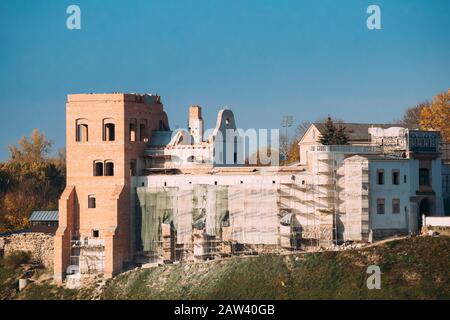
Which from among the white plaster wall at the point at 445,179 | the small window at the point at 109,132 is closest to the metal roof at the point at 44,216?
the small window at the point at 109,132

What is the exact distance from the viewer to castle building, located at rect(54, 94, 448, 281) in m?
90.8

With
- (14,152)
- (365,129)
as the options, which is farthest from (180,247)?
(14,152)

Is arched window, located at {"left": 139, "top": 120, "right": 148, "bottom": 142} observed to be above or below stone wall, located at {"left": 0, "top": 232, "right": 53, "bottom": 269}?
above

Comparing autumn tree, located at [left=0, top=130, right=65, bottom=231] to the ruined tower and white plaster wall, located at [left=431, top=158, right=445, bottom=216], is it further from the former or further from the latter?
white plaster wall, located at [left=431, top=158, right=445, bottom=216]

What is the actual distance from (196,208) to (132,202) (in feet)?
15.7

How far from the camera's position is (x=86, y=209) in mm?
97312

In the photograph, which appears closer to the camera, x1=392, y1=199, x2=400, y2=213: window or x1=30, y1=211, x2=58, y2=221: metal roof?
x1=392, y1=199, x2=400, y2=213: window

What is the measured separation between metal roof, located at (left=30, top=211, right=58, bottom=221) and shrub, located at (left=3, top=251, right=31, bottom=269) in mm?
5938

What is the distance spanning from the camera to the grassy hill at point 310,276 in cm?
8406

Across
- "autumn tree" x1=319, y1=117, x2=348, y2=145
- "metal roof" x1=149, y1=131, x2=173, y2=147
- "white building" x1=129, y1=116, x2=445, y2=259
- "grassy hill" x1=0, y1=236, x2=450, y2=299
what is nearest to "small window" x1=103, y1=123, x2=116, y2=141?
"metal roof" x1=149, y1=131, x2=173, y2=147

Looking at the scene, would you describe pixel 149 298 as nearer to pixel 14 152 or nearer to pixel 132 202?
pixel 132 202

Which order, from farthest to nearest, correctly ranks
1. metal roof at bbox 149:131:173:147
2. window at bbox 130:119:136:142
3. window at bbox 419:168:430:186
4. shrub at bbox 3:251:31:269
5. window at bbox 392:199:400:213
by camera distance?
shrub at bbox 3:251:31:269, metal roof at bbox 149:131:173:147, window at bbox 130:119:136:142, window at bbox 419:168:430:186, window at bbox 392:199:400:213

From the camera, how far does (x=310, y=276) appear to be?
86.6 m

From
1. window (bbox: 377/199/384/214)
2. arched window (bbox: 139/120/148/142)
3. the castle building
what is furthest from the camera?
arched window (bbox: 139/120/148/142)
